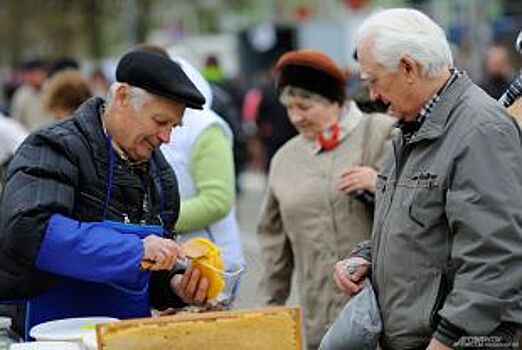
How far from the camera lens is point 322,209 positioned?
181 inches

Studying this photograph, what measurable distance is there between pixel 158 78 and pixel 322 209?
Answer: 4.62 feet

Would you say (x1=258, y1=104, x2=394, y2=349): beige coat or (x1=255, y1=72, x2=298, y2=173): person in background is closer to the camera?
(x1=258, y1=104, x2=394, y2=349): beige coat

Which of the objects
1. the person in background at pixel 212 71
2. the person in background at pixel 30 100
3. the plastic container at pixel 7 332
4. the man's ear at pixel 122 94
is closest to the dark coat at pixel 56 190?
the man's ear at pixel 122 94

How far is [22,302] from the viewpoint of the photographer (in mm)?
3547

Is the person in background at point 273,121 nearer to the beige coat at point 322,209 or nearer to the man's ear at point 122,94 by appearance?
the beige coat at point 322,209

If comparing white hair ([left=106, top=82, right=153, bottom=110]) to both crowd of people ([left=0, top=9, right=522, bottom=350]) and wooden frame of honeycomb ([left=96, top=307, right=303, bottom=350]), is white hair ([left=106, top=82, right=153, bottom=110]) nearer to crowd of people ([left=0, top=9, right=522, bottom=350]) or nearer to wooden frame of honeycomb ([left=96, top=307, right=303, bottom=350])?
crowd of people ([left=0, top=9, right=522, bottom=350])

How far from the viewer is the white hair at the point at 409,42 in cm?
313

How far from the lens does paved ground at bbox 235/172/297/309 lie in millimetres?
8328

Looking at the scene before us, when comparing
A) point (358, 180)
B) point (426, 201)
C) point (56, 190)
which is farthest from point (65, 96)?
point (426, 201)

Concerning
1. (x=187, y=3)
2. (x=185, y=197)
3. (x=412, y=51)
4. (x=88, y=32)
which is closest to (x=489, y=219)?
(x=412, y=51)

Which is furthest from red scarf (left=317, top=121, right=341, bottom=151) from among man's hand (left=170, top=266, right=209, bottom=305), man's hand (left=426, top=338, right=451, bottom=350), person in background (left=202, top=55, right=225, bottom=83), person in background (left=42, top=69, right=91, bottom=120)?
person in background (left=202, top=55, right=225, bottom=83)

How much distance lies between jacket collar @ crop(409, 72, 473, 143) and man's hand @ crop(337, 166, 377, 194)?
1.22 metres

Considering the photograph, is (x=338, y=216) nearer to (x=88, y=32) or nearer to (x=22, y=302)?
(x=22, y=302)

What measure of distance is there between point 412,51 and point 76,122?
3.56ft
